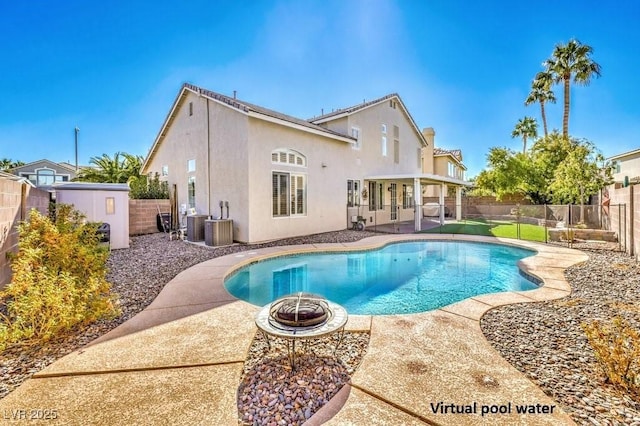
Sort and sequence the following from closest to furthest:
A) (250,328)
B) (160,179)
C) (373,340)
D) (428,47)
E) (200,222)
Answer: (373,340) → (250,328) → (200,222) → (428,47) → (160,179)

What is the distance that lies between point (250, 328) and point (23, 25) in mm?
12547

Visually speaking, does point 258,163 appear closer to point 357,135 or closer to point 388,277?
point 388,277

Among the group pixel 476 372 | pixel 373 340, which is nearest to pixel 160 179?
pixel 373 340

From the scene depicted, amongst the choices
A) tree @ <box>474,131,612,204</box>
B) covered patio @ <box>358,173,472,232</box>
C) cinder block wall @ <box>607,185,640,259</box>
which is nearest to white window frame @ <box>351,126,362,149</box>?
covered patio @ <box>358,173,472,232</box>

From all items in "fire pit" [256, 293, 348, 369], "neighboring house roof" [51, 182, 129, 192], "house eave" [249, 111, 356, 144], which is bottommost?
"fire pit" [256, 293, 348, 369]

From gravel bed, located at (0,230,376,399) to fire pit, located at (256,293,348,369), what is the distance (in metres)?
2.46

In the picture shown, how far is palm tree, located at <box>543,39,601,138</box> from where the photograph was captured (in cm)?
2141

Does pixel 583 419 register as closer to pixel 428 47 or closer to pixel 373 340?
pixel 373 340

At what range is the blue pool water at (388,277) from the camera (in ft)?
21.8

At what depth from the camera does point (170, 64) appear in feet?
46.4

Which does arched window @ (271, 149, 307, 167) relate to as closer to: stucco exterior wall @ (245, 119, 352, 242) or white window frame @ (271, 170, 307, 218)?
stucco exterior wall @ (245, 119, 352, 242)

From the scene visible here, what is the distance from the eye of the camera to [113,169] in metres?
22.2

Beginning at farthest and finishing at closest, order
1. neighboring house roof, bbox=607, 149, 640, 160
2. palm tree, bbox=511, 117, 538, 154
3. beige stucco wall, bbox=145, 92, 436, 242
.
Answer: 1. palm tree, bbox=511, 117, 538, 154
2. neighboring house roof, bbox=607, 149, 640, 160
3. beige stucco wall, bbox=145, 92, 436, 242

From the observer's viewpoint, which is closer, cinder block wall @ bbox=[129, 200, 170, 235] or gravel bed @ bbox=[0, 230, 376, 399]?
gravel bed @ bbox=[0, 230, 376, 399]
